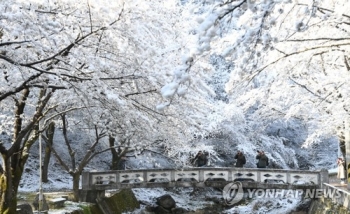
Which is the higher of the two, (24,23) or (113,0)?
(113,0)

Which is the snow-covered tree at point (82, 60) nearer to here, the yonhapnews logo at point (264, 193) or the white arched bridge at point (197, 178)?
the white arched bridge at point (197, 178)

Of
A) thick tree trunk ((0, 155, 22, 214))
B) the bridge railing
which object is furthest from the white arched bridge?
thick tree trunk ((0, 155, 22, 214))

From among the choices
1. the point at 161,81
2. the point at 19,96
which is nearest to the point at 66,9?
the point at 161,81

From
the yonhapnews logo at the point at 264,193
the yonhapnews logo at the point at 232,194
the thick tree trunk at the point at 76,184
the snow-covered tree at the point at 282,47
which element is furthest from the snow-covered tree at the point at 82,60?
the yonhapnews logo at the point at 232,194

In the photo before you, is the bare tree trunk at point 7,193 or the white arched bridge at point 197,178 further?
the white arched bridge at point 197,178

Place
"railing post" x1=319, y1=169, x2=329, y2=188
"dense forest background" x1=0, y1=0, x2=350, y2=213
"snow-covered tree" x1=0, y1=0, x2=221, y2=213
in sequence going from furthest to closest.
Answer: "railing post" x1=319, y1=169, x2=329, y2=188
"snow-covered tree" x1=0, y1=0, x2=221, y2=213
"dense forest background" x1=0, y1=0, x2=350, y2=213

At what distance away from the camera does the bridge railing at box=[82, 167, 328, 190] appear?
16.8 meters

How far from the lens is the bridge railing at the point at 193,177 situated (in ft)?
55.0

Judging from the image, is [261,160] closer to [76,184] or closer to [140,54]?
[76,184]

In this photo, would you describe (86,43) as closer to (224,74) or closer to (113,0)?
(113,0)

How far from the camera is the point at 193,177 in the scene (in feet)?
59.2

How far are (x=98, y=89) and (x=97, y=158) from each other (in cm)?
1795

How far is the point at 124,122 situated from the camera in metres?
8.34

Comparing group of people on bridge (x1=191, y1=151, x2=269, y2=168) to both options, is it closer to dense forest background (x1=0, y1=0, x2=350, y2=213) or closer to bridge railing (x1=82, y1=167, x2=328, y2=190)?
bridge railing (x1=82, y1=167, x2=328, y2=190)
